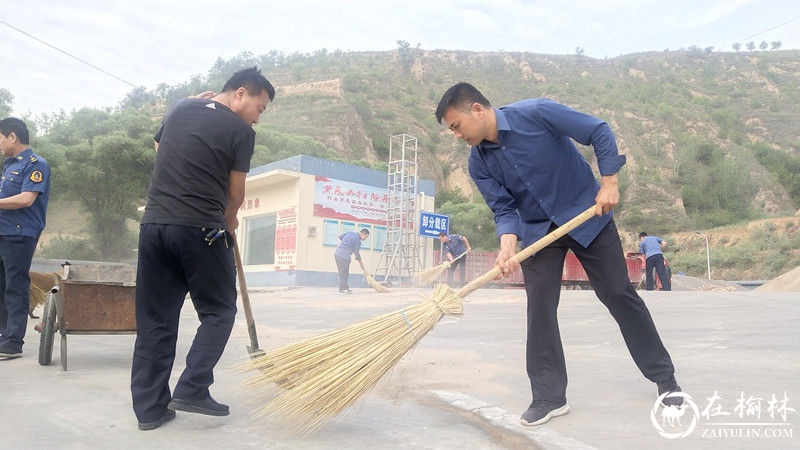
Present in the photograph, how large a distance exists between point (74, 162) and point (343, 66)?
177ft

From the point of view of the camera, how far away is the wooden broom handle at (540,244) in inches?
102

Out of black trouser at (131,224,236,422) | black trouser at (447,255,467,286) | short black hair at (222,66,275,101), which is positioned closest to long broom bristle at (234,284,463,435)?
black trouser at (131,224,236,422)

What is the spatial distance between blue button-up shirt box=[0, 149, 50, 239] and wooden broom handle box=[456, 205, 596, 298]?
11.2 ft

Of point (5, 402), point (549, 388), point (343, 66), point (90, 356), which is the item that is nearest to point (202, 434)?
point (5, 402)

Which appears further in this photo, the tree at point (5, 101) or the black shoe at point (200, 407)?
the tree at point (5, 101)

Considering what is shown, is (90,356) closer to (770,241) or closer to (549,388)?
(549,388)

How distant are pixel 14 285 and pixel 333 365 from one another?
10.1ft

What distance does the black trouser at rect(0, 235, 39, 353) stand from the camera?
4246mm

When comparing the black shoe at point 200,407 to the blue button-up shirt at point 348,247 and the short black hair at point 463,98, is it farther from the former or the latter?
the blue button-up shirt at point 348,247

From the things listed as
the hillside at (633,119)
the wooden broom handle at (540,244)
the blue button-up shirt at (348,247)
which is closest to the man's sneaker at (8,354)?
the wooden broom handle at (540,244)

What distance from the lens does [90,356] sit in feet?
15.1

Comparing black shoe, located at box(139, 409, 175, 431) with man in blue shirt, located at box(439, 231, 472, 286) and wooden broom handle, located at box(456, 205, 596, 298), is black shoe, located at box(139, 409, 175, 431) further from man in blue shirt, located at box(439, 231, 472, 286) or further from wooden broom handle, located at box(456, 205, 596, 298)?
man in blue shirt, located at box(439, 231, 472, 286)

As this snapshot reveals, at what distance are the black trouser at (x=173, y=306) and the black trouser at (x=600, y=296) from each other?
4.63 ft

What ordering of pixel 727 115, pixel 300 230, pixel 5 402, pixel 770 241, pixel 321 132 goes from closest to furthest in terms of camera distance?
pixel 5 402 → pixel 300 230 → pixel 770 241 → pixel 321 132 → pixel 727 115
